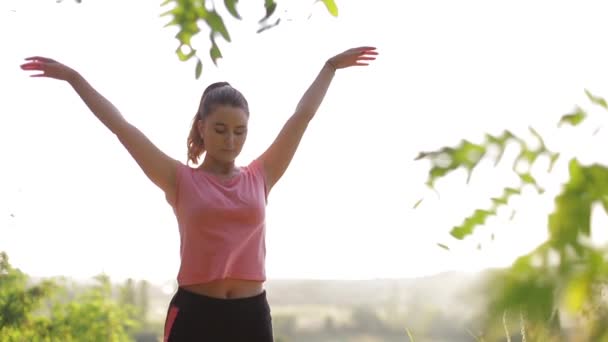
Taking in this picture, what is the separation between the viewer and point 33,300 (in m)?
4.98

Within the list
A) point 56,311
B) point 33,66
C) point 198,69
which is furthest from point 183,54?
point 56,311

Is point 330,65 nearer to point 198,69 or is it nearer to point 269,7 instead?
point 198,69

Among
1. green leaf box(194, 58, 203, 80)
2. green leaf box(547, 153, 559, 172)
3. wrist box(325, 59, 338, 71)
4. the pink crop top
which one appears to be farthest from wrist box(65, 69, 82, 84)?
green leaf box(547, 153, 559, 172)

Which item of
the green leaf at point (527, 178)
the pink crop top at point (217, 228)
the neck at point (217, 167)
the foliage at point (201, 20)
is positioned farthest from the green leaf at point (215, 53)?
the neck at point (217, 167)

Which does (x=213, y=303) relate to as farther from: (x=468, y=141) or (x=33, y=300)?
(x=33, y=300)

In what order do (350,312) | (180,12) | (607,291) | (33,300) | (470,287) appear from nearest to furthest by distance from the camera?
1. (470,287)
2. (607,291)
3. (180,12)
4. (33,300)
5. (350,312)

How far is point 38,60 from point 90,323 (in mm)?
2967

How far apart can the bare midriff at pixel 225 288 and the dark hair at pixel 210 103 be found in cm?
37

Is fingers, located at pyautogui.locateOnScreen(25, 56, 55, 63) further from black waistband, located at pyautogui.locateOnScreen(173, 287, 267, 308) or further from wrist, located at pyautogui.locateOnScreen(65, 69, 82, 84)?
black waistband, located at pyautogui.locateOnScreen(173, 287, 267, 308)

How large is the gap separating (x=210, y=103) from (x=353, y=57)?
0.36m

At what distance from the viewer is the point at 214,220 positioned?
2.47 m

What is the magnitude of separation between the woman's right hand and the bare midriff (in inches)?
20.6

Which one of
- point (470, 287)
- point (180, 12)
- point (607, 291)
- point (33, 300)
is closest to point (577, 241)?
point (470, 287)

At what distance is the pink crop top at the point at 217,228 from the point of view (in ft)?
8.04
